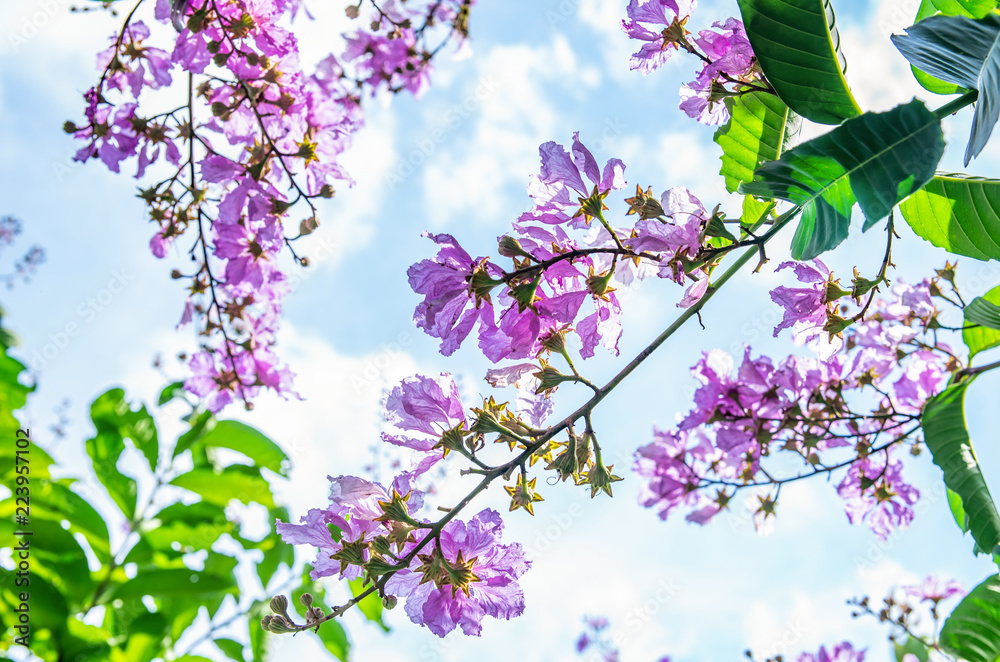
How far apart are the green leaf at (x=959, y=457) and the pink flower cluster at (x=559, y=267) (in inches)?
24.5

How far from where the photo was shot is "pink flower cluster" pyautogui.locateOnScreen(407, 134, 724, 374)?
1.05 m

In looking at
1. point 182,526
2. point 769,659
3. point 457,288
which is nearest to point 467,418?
point 457,288

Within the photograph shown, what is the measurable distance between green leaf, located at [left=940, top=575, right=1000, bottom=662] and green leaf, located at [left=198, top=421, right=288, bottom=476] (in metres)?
2.22

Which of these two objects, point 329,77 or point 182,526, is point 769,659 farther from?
point 329,77

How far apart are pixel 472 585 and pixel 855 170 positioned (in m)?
0.85

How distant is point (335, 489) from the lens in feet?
3.45

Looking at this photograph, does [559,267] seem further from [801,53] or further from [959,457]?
[959,457]

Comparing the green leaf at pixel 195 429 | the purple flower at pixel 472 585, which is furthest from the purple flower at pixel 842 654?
the green leaf at pixel 195 429

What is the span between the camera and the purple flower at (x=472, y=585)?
1034 mm

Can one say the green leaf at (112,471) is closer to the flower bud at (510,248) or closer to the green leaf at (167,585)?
the green leaf at (167,585)

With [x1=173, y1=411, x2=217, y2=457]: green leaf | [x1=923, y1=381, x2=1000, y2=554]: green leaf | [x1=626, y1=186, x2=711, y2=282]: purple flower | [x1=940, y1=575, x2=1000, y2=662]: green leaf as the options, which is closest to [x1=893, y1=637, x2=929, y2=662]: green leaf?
[x1=940, y1=575, x2=1000, y2=662]: green leaf

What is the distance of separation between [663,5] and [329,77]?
2024mm

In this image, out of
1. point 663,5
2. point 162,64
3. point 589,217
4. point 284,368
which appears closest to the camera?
point 589,217

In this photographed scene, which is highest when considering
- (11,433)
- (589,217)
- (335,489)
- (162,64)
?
(162,64)
